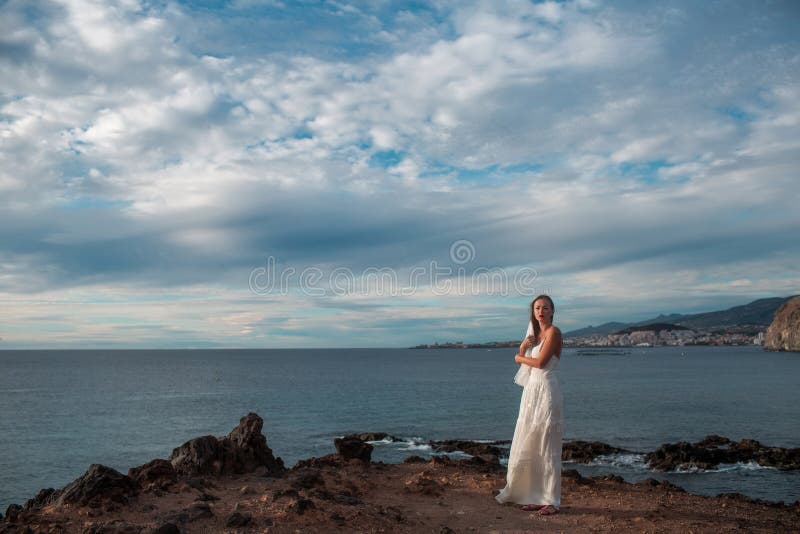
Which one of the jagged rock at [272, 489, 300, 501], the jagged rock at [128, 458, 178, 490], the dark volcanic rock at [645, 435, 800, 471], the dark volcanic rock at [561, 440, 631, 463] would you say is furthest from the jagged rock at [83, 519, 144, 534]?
the dark volcanic rock at [645, 435, 800, 471]

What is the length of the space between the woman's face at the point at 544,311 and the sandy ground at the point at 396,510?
3.02 metres

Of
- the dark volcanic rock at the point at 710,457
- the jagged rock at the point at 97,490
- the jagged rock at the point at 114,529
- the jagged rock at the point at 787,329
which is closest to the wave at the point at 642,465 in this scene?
the dark volcanic rock at the point at 710,457

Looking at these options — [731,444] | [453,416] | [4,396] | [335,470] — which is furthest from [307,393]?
[335,470]

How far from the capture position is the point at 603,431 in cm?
3481

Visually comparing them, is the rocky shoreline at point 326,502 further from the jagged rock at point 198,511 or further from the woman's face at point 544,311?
the woman's face at point 544,311

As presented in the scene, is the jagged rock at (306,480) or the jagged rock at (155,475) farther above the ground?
the jagged rock at (155,475)

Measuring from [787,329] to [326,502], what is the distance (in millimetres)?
197432

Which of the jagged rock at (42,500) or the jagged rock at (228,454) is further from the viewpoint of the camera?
the jagged rock at (228,454)

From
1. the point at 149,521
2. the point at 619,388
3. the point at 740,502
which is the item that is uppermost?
the point at 149,521

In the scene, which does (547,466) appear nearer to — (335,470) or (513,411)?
(335,470)

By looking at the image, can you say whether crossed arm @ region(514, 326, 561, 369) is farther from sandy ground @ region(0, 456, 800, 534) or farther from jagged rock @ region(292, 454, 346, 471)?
jagged rock @ region(292, 454, 346, 471)

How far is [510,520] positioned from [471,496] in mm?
1911

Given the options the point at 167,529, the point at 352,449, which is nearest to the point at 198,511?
the point at 167,529

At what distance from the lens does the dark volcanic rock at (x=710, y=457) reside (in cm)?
2353
